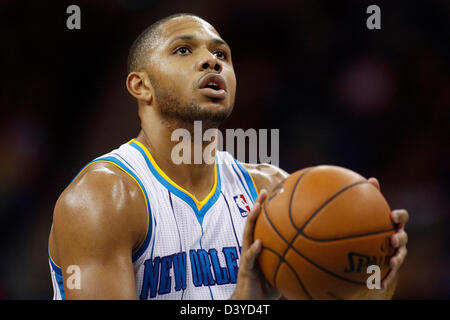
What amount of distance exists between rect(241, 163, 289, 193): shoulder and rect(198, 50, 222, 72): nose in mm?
902

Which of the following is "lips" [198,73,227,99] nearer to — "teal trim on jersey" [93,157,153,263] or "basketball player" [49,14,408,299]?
"basketball player" [49,14,408,299]

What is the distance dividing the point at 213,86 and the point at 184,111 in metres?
0.25

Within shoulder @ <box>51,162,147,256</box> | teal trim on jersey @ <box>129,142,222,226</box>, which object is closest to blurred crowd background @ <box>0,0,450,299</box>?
teal trim on jersey @ <box>129,142,222,226</box>

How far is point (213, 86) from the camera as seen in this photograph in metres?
3.10

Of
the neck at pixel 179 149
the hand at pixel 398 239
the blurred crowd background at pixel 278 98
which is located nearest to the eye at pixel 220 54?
the neck at pixel 179 149

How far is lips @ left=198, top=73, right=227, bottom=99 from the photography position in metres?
3.01

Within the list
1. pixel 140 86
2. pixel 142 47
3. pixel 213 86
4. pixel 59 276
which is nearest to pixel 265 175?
pixel 213 86

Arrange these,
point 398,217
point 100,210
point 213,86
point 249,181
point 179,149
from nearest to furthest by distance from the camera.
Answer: point 398,217, point 100,210, point 213,86, point 179,149, point 249,181

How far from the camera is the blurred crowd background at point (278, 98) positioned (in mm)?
5895

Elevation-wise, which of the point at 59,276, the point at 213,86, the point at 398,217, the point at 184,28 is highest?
the point at 184,28

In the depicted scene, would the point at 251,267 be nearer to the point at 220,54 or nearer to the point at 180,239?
the point at 180,239
